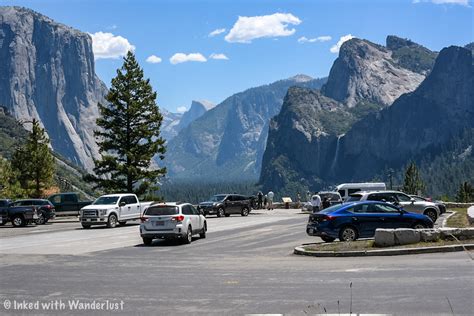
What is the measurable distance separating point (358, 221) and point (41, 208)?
24.2 m

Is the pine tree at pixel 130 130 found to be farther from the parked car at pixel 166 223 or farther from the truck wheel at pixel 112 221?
the parked car at pixel 166 223

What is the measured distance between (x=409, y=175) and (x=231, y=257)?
103 metres

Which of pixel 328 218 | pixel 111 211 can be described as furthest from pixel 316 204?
pixel 328 218

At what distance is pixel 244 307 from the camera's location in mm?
9844

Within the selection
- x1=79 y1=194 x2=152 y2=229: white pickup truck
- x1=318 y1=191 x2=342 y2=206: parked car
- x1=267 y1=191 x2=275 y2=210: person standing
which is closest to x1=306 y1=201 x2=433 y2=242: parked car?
x1=79 y1=194 x2=152 y2=229: white pickup truck

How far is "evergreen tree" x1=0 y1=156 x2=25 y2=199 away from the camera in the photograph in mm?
53106

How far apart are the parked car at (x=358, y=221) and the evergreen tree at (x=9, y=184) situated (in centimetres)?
3838

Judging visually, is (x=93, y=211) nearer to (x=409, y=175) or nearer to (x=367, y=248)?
(x=367, y=248)

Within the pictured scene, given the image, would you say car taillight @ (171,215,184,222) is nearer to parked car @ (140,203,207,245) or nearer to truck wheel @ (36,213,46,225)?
parked car @ (140,203,207,245)

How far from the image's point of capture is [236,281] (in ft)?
42.0

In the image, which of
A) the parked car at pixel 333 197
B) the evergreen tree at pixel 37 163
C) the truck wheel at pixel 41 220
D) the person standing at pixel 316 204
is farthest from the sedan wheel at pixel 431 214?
the evergreen tree at pixel 37 163

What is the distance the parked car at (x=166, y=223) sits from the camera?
904 inches

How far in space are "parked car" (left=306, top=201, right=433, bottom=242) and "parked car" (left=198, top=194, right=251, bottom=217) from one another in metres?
23.0

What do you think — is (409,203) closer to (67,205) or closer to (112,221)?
(112,221)
